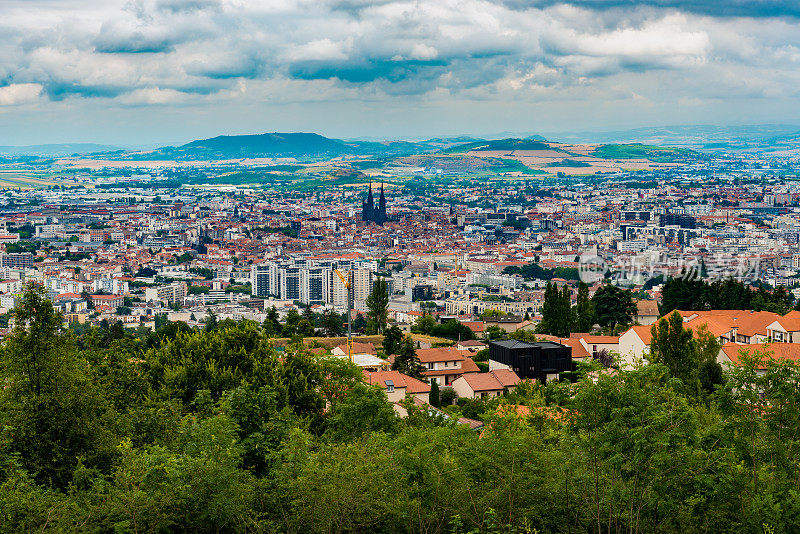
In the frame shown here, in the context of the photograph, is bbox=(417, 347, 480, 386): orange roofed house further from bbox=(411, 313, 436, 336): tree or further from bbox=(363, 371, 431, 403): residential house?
bbox=(411, 313, 436, 336): tree

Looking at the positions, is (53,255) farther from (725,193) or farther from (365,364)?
(725,193)

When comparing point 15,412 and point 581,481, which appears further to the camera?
point 15,412

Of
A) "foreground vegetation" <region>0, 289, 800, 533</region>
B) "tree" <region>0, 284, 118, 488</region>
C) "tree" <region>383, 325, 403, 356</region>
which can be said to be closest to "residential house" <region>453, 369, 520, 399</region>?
"tree" <region>383, 325, 403, 356</region>

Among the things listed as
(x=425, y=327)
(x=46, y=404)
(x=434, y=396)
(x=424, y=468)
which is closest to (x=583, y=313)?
(x=425, y=327)

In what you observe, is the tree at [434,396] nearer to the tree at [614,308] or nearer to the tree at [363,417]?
the tree at [363,417]

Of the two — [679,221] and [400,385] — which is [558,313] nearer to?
[400,385]

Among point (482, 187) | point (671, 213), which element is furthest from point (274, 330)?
point (482, 187)
